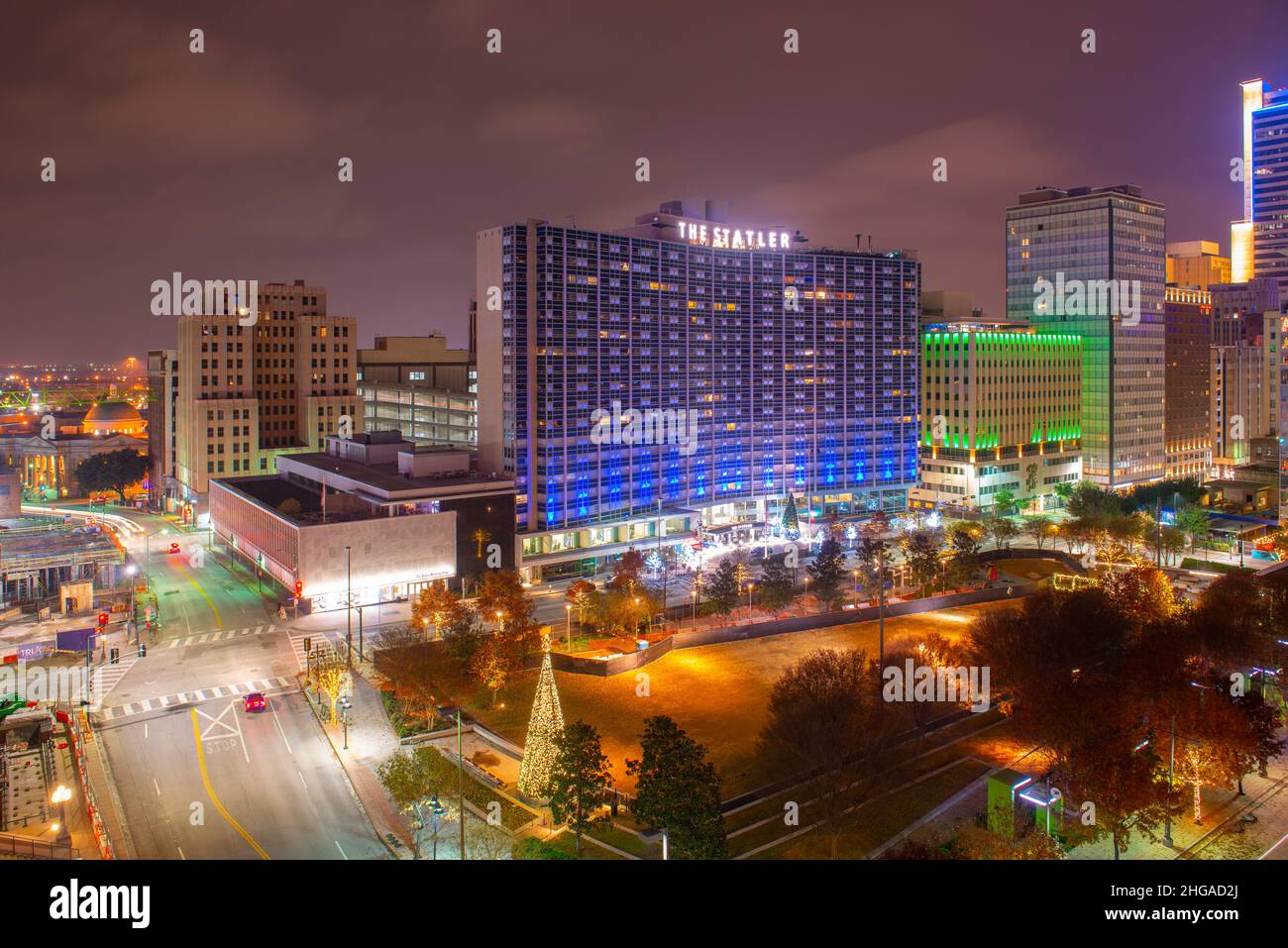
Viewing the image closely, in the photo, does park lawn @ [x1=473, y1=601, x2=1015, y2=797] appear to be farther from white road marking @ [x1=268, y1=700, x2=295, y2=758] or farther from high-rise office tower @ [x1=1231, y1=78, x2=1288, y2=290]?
high-rise office tower @ [x1=1231, y1=78, x2=1288, y2=290]

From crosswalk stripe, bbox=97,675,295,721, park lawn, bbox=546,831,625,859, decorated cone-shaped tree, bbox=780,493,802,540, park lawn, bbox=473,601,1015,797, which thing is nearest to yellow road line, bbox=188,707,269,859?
crosswalk stripe, bbox=97,675,295,721

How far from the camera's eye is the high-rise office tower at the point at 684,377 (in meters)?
75.4

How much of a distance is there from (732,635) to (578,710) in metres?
14.9

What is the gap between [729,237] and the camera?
90.7 metres

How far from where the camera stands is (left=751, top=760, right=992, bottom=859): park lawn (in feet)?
94.4

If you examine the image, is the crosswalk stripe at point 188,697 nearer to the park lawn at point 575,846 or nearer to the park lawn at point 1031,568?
the park lawn at point 575,846

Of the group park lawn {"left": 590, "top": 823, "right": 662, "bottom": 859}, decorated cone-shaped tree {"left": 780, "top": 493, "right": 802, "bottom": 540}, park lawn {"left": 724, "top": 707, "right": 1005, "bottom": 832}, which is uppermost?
decorated cone-shaped tree {"left": 780, "top": 493, "right": 802, "bottom": 540}

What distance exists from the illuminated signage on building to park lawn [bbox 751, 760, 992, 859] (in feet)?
207

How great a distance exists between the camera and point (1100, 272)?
4860 inches

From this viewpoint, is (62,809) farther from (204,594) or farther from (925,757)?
(204,594)

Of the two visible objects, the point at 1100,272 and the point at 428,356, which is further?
the point at 428,356

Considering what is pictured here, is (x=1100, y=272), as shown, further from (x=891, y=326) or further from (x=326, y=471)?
(x=326, y=471)

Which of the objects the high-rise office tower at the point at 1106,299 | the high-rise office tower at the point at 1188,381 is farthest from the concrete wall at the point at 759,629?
the high-rise office tower at the point at 1188,381
